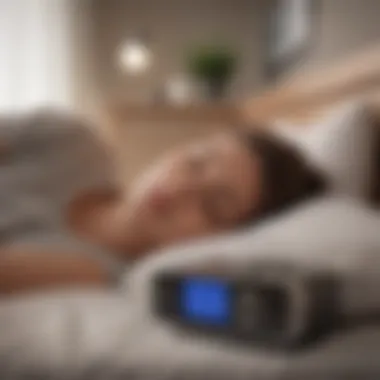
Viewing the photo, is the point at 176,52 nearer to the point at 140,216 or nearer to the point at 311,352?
the point at 140,216

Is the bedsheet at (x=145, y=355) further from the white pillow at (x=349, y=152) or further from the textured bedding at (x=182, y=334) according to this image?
the white pillow at (x=349, y=152)

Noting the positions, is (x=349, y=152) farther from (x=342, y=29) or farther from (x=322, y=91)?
(x=342, y=29)

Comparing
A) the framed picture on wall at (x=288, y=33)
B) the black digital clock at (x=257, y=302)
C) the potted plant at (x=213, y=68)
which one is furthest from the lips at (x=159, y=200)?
the potted plant at (x=213, y=68)

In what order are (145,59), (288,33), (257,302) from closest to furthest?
(257,302), (288,33), (145,59)

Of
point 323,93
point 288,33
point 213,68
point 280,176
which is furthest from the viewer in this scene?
point 213,68

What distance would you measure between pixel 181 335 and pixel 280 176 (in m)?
0.45

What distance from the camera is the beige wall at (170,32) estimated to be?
3.38 meters

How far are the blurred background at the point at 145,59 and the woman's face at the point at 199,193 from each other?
1.52 m

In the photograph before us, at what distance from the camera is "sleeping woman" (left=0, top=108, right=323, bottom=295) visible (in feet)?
4.00

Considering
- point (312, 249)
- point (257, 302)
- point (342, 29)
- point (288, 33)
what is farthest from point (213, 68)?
point (257, 302)

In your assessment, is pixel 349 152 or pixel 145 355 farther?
pixel 349 152

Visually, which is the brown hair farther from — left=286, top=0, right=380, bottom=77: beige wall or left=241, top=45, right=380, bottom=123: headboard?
left=286, top=0, right=380, bottom=77: beige wall

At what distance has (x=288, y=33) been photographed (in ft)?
9.23

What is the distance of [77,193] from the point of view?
4.99 feet
